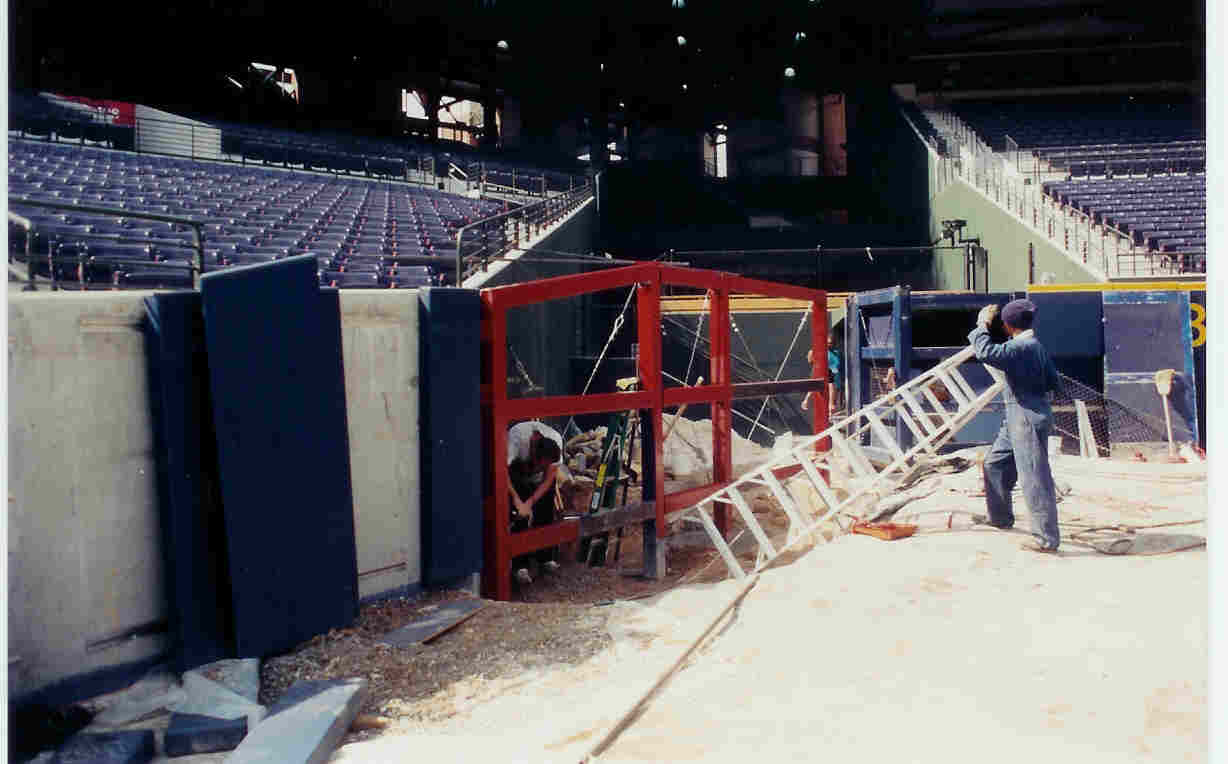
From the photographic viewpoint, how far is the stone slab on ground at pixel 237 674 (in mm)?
3887

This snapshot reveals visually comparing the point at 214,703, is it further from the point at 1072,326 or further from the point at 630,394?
the point at 1072,326

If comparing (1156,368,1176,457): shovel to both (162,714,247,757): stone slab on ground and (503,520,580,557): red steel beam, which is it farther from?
(162,714,247,757): stone slab on ground

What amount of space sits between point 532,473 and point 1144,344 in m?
7.62

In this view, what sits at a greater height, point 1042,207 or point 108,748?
point 1042,207

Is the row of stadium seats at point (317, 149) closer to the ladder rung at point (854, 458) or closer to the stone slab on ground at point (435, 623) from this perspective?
the ladder rung at point (854, 458)

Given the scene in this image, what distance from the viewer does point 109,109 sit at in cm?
2323

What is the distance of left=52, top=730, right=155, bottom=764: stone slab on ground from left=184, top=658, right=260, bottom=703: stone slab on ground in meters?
0.41

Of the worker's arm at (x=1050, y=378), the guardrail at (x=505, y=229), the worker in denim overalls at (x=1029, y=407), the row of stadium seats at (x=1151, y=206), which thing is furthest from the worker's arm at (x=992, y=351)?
the row of stadium seats at (x=1151, y=206)

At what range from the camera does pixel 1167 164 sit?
19.8 metres

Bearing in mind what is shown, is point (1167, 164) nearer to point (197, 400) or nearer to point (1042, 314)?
point (1042, 314)

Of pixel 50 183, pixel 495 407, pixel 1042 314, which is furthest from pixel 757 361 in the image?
pixel 50 183

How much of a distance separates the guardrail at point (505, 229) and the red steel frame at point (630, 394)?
6.36ft

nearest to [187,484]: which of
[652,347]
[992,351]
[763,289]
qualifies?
[652,347]

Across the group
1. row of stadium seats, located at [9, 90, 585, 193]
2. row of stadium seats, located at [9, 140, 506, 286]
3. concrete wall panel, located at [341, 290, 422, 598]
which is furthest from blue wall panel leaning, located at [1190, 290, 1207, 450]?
row of stadium seats, located at [9, 90, 585, 193]
